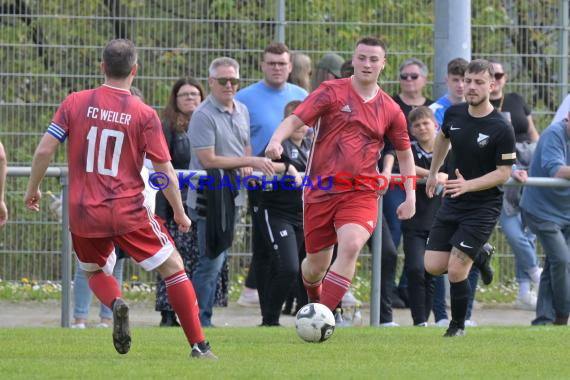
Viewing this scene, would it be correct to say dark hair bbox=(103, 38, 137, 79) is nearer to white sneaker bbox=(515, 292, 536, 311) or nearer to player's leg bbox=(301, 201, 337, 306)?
player's leg bbox=(301, 201, 337, 306)

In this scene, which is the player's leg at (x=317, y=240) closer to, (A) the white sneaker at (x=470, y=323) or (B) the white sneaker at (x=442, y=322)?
(B) the white sneaker at (x=442, y=322)

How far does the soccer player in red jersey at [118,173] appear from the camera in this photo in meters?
8.29

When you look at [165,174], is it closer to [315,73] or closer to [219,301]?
[219,301]

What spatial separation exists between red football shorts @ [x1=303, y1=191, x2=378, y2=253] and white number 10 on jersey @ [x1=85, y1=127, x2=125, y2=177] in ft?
7.32

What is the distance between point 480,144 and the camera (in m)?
10.4

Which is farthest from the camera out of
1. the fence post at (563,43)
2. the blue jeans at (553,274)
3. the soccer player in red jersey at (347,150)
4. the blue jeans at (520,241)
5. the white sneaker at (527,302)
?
the fence post at (563,43)

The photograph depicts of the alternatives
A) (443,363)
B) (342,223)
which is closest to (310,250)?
(342,223)

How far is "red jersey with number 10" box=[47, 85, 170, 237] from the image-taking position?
8289mm

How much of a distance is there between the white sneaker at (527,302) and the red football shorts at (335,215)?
4435 millimetres

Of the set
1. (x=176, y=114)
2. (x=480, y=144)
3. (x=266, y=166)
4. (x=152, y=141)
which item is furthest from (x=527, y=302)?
(x=152, y=141)

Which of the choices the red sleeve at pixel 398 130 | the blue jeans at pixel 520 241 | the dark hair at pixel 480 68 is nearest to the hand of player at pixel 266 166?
the red sleeve at pixel 398 130

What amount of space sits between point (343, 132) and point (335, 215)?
634mm

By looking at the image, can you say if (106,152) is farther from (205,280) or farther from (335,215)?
(205,280)

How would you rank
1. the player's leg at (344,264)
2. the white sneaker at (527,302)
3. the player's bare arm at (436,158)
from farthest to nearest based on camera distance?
the white sneaker at (527,302) < the player's bare arm at (436,158) < the player's leg at (344,264)
